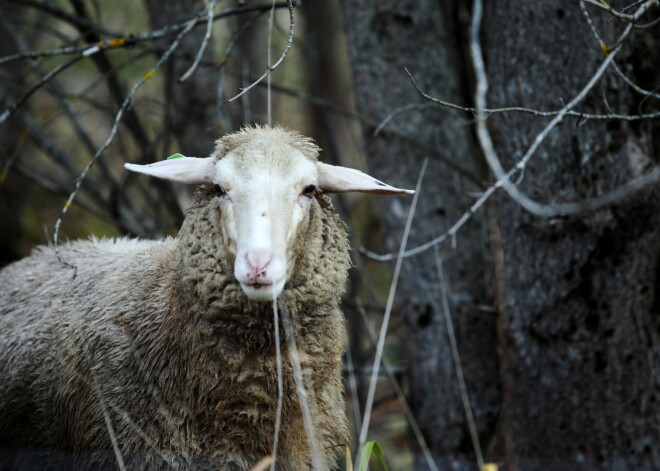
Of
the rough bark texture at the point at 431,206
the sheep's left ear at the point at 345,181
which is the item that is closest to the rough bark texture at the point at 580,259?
the rough bark texture at the point at 431,206

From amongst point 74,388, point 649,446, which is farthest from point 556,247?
point 74,388

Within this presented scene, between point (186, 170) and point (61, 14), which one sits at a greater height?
point (61, 14)

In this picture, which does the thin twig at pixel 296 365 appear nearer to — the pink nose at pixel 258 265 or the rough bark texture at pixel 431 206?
the pink nose at pixel 258 265

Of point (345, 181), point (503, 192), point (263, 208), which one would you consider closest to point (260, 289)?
point (263, 208)

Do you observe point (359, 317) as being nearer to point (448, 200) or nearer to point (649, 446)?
point (448, 200)

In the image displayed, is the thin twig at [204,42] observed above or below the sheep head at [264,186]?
above

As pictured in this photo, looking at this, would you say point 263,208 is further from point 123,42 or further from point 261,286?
point 123,42

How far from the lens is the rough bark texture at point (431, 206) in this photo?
4.64 metres

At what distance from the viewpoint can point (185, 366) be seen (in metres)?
3.04

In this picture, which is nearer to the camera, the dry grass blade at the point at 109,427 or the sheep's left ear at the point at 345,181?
the dry grass blade at the point at 109,427

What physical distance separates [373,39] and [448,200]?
1.18 m

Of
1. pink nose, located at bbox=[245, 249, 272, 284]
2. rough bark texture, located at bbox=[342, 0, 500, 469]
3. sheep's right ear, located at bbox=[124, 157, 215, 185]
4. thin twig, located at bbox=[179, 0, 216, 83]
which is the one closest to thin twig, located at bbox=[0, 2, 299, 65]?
thin twig, located at bbox=[179, 0, 216, 83]

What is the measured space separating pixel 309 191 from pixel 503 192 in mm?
1488

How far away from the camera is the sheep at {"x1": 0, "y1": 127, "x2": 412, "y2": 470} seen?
293cm
